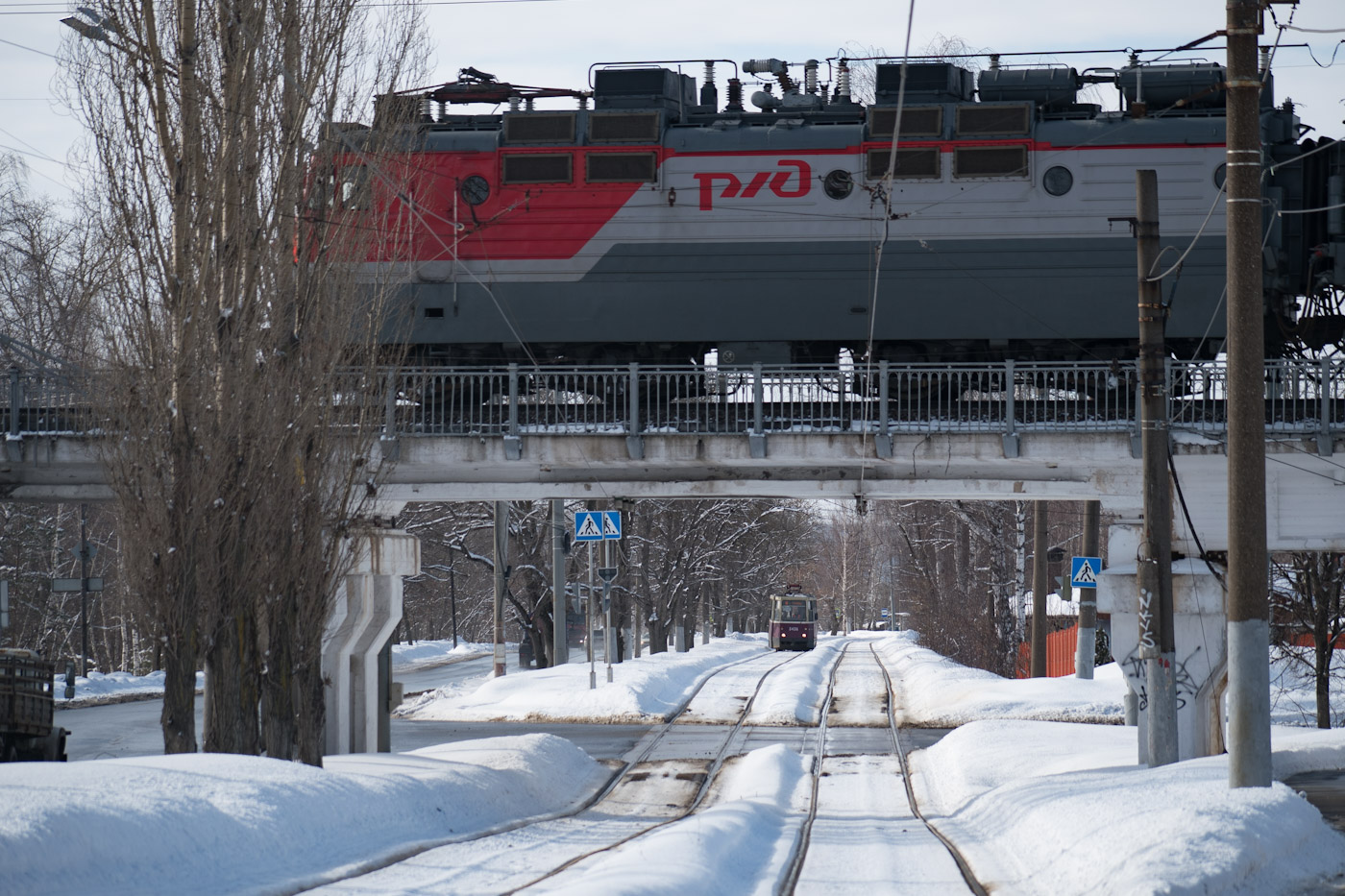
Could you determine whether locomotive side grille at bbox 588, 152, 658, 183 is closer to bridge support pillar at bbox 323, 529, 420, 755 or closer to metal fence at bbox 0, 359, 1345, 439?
metal fence at bbox 0, 359, 1345, 439

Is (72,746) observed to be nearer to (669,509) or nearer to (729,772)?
(729,772)

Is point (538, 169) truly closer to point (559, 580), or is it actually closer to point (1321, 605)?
point (559, 580)

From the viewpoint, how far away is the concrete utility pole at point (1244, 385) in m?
11.5

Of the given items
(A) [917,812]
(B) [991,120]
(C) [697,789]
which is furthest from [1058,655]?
(A) [917,812]

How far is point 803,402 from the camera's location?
1898cm

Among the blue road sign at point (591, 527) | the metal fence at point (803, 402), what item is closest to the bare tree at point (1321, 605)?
the metal fence at point (803, 402)

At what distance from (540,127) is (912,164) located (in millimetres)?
5732

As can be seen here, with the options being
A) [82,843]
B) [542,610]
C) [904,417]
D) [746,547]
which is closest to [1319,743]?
[904,417]

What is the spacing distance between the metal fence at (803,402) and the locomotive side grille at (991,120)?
353 cm

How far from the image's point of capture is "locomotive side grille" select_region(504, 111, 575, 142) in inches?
798

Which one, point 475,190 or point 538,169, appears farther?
point 475,190

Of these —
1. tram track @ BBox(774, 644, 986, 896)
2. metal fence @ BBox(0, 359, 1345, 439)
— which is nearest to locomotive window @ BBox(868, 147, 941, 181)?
metal fence @ BBox(0, 359, 1345, 439)

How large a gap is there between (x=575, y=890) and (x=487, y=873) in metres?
2.00

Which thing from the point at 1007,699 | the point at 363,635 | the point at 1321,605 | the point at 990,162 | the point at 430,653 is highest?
the point at 990,162
